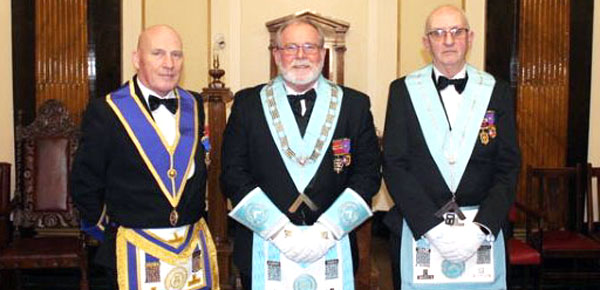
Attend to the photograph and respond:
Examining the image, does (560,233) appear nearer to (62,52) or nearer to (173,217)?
(173,217)

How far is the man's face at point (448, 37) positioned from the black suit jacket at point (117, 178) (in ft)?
3.85

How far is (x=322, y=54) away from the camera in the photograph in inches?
115

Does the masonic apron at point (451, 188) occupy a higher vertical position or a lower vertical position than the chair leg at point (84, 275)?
higher

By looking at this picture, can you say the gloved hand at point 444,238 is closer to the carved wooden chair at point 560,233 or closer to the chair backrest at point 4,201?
the carved wooden chair at point 560,233

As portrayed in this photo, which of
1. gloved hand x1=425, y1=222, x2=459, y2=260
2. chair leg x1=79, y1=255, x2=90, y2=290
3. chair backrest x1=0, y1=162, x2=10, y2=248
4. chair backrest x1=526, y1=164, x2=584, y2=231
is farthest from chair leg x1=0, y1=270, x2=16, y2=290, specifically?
chair backrest x1=526, y1=164, x2=584, y2=231

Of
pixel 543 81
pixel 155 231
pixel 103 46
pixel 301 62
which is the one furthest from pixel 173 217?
pixel 543 81

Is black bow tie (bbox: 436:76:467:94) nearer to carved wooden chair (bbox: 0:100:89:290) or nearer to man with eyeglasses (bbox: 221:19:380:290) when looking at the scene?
man with eyeglasses (bbox: 221:19:380:290)

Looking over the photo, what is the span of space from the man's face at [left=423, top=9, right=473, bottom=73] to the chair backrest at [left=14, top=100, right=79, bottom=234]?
9.70 feet

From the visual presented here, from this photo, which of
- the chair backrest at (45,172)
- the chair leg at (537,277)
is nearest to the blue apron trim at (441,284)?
the chair leg at (537,277)

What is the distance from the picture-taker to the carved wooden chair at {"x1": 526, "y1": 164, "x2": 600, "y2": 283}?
469 centimetres

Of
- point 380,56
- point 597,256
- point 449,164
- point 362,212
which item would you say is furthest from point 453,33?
point 380,56

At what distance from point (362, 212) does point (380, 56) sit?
4.17 m

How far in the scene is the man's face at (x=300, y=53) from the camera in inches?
112

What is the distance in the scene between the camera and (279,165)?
289 centimetres
